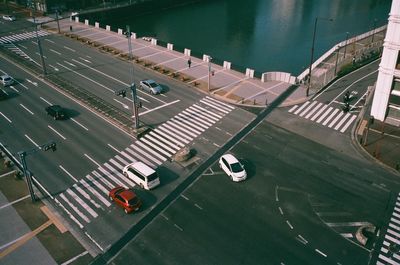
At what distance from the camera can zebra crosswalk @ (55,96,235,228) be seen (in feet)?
128

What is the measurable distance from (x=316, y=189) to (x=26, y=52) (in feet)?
224

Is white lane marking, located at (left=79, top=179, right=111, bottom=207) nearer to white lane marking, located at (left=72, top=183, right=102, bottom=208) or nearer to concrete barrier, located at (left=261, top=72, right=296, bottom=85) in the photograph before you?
white lane marking, located at (left=72, top=183, right=102, bottom=208)

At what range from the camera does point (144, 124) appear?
176 feet

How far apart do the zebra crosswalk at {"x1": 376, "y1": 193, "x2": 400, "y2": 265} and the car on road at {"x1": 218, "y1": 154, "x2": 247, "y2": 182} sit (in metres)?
15.4

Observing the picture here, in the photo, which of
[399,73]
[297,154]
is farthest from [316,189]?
[399,73]

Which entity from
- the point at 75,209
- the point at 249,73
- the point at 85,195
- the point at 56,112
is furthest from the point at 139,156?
the point at 249,73

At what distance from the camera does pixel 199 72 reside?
2749 inches

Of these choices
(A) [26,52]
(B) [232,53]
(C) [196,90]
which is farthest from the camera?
(B) [232,53]

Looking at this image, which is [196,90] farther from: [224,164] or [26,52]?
[26,52]

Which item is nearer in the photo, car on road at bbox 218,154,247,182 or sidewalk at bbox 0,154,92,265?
sidewalk at bbox 0,154,92,265

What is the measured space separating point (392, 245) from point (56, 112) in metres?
A: 45.7

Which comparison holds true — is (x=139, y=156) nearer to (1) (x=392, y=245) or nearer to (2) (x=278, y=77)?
(1) (x=392, y=245)

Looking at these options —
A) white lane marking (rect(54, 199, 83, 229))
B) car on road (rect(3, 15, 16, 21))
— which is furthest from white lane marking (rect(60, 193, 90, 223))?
car on road (rect(3, 15, 16, 21))

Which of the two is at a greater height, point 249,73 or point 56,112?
point 249,73
